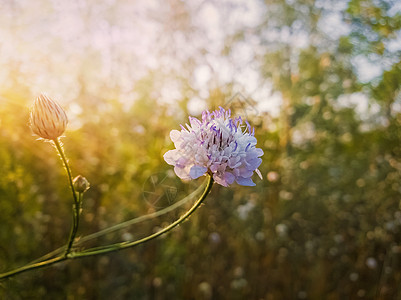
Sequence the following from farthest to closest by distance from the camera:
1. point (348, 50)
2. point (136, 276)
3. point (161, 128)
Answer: point (348, 50), point (161, 128), point (136, 276)

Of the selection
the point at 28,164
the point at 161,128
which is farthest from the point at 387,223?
the point at 28,164

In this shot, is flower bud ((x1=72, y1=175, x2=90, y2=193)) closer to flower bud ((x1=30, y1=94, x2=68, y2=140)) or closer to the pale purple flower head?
flower bud ((x1=30, y1=94, x2=68, y2=140))

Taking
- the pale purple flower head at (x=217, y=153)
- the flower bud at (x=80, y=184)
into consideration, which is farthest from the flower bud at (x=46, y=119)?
the pale purple flower head at (x=217, y=153)

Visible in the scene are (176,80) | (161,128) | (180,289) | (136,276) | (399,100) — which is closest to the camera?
(136,276)

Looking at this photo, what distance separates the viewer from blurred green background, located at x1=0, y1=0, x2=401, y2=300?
2.11 metres

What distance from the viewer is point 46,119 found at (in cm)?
94

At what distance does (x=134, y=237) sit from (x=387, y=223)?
5.71 feet

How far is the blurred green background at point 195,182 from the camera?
211cm

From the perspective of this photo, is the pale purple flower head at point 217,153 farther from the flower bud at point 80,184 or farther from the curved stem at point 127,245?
the flower bud at point 80,184

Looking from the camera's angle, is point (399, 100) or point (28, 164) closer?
point (28, 164)

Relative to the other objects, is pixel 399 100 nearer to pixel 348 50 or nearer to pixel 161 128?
pixel 348 50

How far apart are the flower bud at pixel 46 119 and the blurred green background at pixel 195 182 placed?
3.20 ft

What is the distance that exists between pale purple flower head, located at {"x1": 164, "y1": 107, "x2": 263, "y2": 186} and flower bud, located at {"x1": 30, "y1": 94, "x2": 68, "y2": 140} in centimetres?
29

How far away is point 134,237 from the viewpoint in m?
2.25
